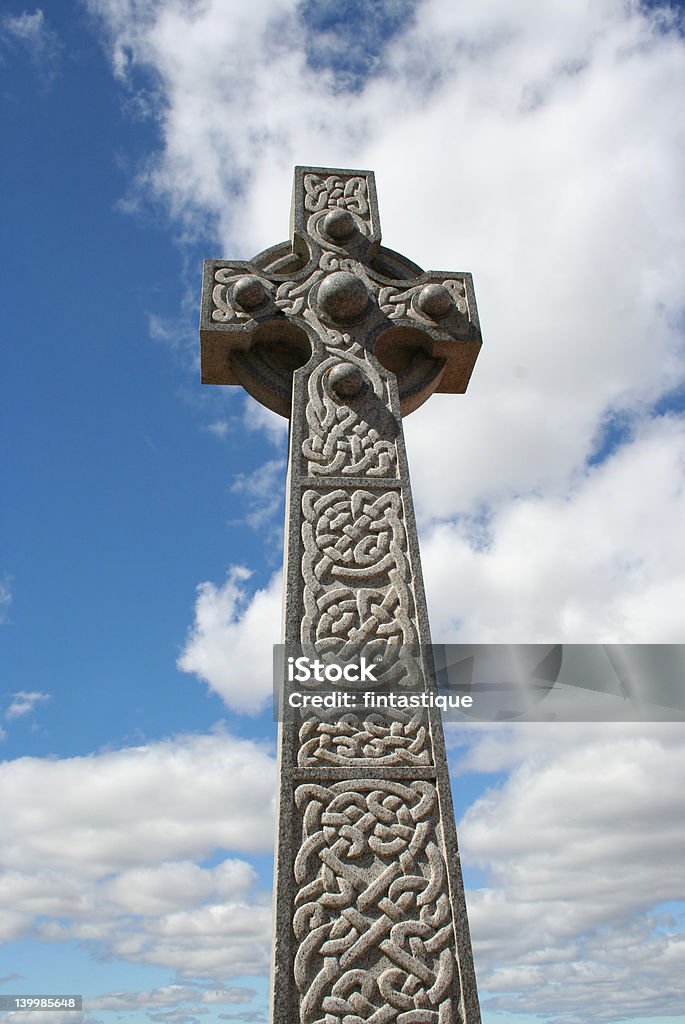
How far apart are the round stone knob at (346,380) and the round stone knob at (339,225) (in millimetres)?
980

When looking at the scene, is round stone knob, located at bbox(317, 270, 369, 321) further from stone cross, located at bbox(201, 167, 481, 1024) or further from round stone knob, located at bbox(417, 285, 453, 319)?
round stone knob, located at bbox(417, 285, 453, 319)

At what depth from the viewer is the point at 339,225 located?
15.4 feet

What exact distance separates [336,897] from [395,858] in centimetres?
27

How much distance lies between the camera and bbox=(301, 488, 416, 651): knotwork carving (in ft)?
11.5

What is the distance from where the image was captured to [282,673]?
11.0ft

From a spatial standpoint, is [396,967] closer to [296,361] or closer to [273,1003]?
[273,1003]

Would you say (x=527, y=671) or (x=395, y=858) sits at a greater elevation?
(x=527, y=671)

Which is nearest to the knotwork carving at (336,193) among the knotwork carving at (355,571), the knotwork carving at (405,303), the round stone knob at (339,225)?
the round stone knob at (339,225)

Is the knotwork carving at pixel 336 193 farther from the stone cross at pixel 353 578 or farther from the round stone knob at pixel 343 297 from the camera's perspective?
the round stone knob at pixel 343 297

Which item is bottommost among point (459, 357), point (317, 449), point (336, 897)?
point (336, 897)

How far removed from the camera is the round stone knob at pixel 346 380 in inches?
165

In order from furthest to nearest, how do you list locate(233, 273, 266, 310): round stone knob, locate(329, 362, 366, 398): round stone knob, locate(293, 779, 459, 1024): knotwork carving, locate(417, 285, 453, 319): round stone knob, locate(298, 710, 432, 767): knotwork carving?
locate(417, 285, 453, 319): round stone knob → locate(233, 273, 266, 310): round stone knob → locate(329, 362, 366, 398): round stone knob → locate(298, 710, 432, 767): knotwork carving → locate(293, 779, 459, 1024): knotwork carving

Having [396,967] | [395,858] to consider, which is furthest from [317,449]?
[396,967]

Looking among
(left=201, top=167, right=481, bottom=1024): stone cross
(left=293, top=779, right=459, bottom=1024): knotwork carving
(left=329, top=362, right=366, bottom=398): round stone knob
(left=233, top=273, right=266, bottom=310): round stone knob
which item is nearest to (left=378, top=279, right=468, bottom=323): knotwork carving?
(left=201, top=167, right=481, bottom=1024): stone cross
